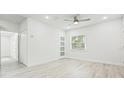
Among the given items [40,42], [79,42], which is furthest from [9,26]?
[79,42]

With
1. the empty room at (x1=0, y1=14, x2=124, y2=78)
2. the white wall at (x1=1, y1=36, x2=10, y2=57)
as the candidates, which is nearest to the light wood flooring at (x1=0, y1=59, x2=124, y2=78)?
the empty room at (x1=0, y1=14, x2=124, y2=78)

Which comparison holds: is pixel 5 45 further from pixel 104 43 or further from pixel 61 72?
pixel 104 43

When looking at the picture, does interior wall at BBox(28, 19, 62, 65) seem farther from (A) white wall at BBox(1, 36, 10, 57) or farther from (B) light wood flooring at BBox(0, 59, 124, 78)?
(A) white wall at BBox(1, 36, 10, 57)

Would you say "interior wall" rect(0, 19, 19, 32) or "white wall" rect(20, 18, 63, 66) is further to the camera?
"interior wall" rect(0, 19, 19, 32)

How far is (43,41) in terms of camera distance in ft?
15.0

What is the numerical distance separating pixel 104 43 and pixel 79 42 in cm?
188

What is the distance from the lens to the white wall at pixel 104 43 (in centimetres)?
404

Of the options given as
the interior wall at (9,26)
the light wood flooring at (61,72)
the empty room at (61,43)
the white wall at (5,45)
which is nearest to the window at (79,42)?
the empty room at (61,43)

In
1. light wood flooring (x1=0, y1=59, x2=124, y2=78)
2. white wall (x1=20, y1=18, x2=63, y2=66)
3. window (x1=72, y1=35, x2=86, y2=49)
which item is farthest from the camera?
window (x1=72, y1=35, x2=86, y2=49)

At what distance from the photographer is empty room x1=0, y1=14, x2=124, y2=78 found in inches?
136

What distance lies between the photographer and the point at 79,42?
5.94 m

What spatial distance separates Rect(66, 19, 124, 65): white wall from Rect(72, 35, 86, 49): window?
0.92 feet

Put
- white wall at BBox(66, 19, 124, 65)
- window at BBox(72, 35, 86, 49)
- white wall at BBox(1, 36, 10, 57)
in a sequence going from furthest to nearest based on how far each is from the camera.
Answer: white wall at BBox(1, 36, 10, 57), window at BBox(72, 35, 86, 49), white wall at BBox(66, 19, 124, 65)
